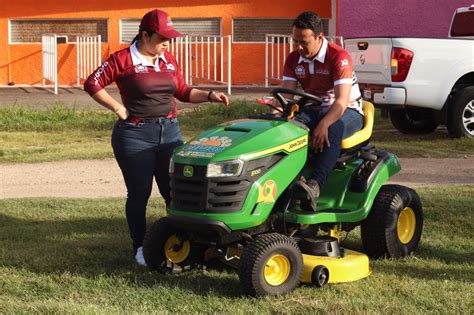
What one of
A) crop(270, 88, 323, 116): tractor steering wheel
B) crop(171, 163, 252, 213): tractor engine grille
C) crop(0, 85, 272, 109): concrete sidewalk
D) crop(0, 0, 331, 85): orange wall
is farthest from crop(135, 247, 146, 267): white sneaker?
crop(0, 0, 331, 85): orange wall

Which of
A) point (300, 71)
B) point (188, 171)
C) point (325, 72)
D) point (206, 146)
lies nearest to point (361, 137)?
point (325, 72)

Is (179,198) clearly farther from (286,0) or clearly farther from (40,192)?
(286,0)

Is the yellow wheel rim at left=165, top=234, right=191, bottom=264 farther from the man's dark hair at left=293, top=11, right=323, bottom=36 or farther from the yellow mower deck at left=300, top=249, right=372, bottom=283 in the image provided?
the man's dark hair at left=293, top=11, right=323, bottom=36

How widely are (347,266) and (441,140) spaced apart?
8.05m

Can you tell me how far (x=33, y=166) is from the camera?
11922mm

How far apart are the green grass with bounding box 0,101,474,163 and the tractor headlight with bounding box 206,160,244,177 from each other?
6.46m

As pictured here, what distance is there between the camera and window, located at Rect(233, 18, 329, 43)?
81.7 feet

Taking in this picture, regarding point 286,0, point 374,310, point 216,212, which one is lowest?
point 374,310

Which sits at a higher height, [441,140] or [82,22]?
[82,22]

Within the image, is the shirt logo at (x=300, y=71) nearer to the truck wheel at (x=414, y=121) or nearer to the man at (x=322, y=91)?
the man at (x=322, y=91)

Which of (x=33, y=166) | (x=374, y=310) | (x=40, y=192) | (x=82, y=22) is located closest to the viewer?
(x=374, y=310)

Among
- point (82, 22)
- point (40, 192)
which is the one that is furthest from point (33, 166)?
point (82, 22)

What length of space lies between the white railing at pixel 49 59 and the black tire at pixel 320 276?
53.1ft

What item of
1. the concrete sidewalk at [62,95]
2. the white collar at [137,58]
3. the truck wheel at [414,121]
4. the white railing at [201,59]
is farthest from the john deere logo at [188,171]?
the white railing at [201,59]
